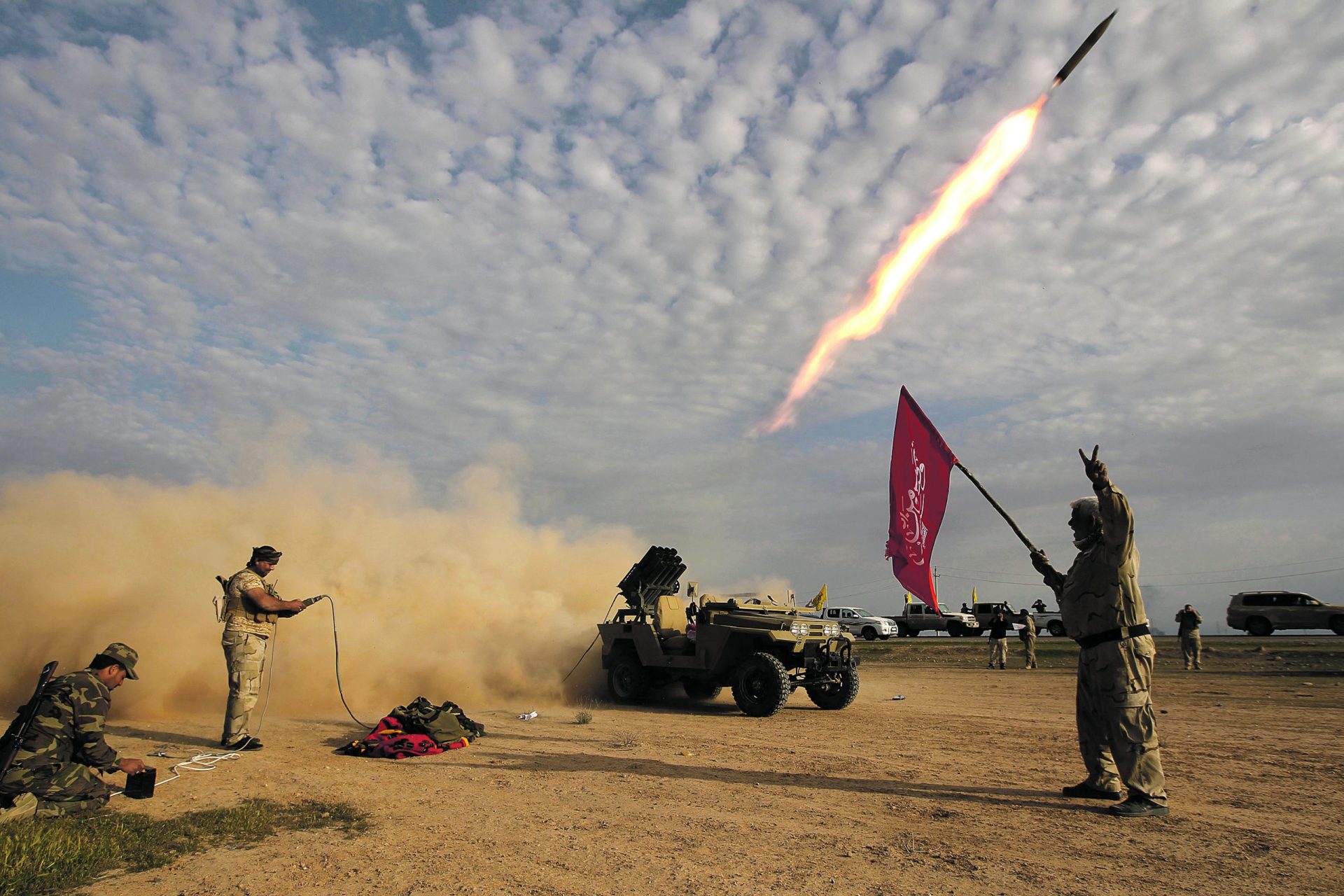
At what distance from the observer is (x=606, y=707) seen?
1400 cm

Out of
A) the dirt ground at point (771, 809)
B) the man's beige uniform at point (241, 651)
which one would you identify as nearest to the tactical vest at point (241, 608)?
the man's beige uniform at point (241, 651)

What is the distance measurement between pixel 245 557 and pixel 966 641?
3013 cm

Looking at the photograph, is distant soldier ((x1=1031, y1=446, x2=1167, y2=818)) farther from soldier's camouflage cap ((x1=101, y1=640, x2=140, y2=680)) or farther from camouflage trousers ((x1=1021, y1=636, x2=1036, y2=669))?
camouflage trousers ((x1=1021, y1=636, x2=1036, y2=669))

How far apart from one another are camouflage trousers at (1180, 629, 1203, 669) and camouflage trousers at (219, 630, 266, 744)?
20.3 m

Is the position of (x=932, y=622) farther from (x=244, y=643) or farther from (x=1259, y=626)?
(x=244, y=643)

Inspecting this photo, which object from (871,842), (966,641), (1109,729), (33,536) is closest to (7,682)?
(33,536)

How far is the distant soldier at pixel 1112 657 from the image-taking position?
590cm

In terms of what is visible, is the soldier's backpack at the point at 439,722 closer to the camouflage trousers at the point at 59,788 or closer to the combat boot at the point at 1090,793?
the camouflage trousers at the point at 59,788

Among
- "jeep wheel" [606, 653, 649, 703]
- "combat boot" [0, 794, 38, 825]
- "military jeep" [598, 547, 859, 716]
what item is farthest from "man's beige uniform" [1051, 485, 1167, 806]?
"jeep wheel" [606, 653, 649, 703]

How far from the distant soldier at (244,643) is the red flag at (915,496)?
705 centimetres

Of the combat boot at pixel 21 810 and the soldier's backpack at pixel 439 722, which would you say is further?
the soldier's backpack at pixel 439 722

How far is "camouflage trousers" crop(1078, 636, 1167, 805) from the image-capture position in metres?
5.90

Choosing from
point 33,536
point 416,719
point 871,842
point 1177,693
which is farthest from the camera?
point 1177,693

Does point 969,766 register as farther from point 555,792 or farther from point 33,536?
point 33,536
